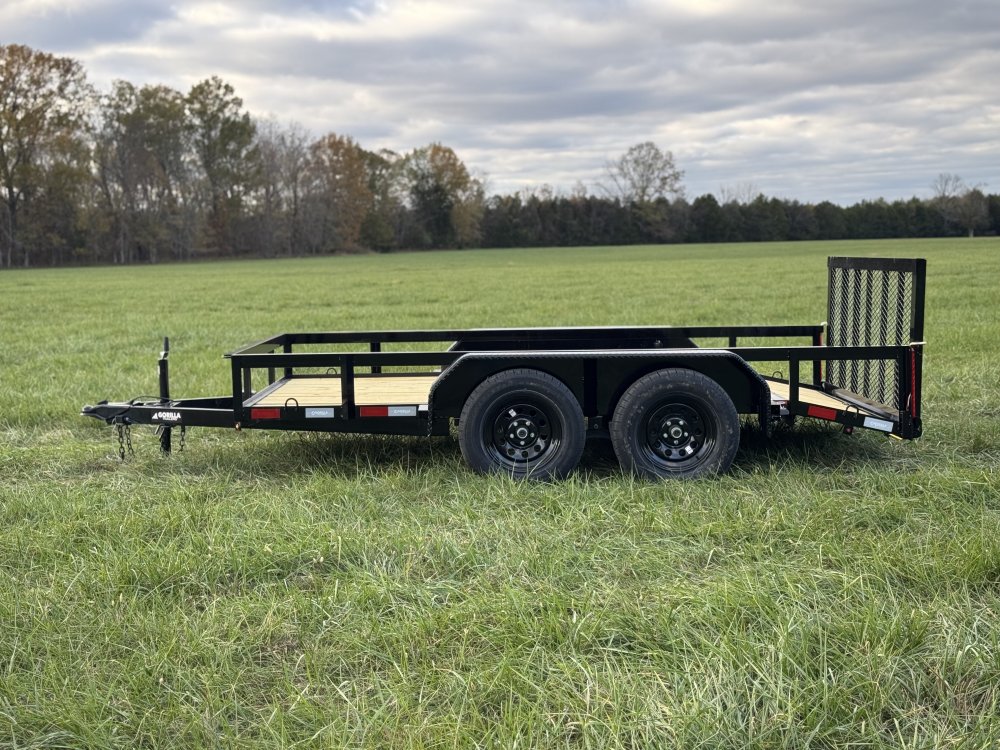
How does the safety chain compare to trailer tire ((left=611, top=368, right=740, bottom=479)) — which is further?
the safety chain

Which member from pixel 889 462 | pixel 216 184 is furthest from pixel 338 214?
pixel 889 462

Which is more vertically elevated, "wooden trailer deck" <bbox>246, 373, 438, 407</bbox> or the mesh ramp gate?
the mesh ramp gate

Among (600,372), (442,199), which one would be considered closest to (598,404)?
(600,372)

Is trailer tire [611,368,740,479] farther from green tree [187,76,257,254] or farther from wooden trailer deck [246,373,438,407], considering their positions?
green tree [187,76,257,254]

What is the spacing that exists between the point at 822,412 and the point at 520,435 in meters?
1.85

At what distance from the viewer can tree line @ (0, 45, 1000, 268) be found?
7306cm

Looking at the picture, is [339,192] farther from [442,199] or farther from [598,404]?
[598,404]

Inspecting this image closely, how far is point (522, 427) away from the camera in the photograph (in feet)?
18.6

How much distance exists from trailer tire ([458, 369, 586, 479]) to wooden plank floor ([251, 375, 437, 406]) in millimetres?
523

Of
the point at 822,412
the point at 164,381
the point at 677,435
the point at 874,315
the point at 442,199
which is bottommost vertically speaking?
the point at 677,435

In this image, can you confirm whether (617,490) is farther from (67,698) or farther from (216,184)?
(216,184)

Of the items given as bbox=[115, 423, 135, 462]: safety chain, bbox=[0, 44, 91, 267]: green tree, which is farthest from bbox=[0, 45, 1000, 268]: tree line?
→ bbox=[115, 423, 135, 462]: safety chain

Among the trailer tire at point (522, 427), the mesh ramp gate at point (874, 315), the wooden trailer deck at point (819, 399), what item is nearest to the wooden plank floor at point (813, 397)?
the wooden trailer deck at point (819, 399)

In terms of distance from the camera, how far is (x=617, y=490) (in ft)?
17.3
